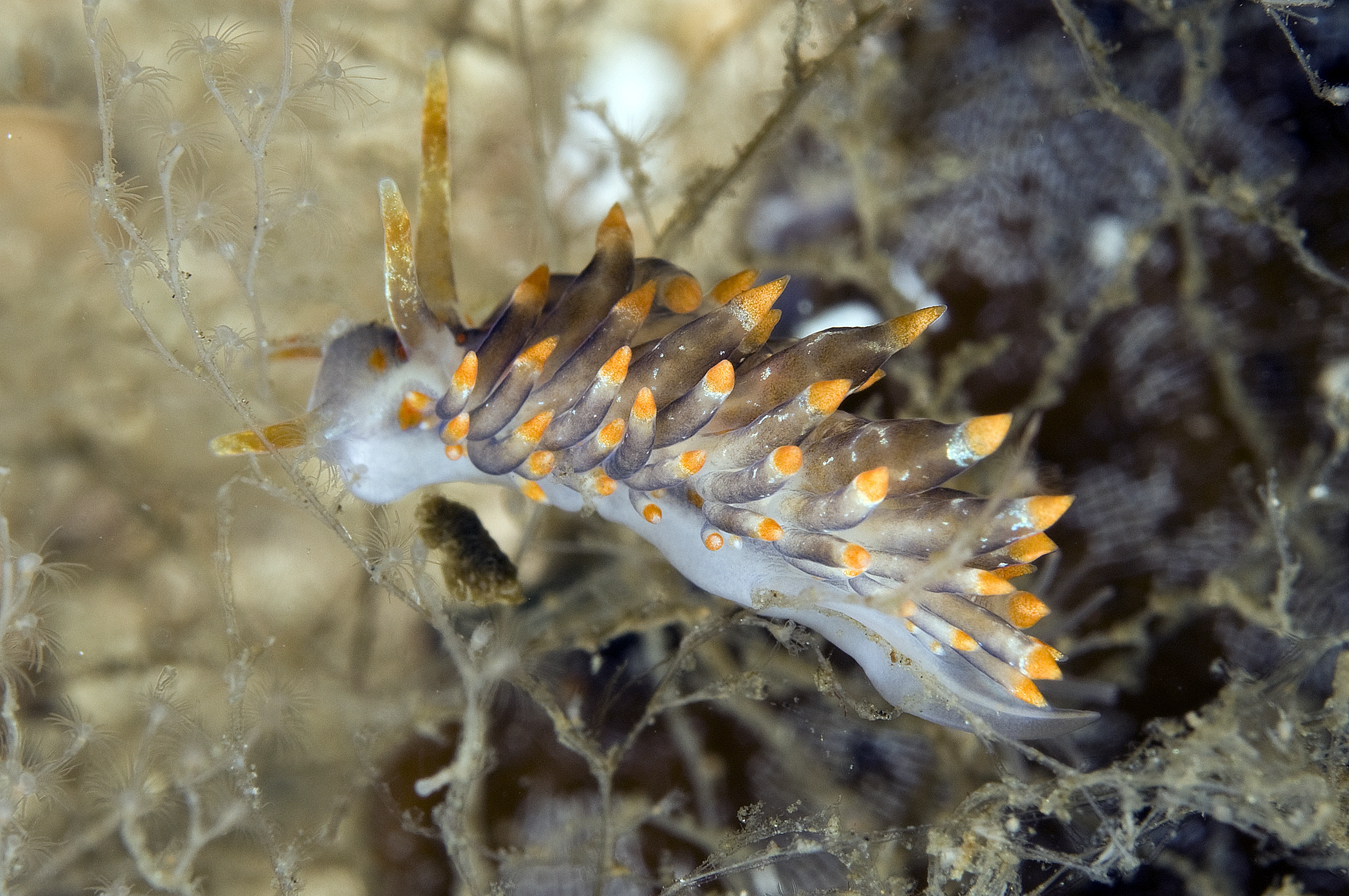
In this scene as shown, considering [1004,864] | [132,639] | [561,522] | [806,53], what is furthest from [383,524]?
[806,53]

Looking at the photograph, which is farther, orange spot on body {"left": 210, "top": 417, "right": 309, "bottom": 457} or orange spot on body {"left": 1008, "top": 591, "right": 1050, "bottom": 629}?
orange spot on body {"left": 210, "top": 417, "right": 309, "bottom": 457}

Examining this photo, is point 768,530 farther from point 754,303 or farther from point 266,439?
point 266,439

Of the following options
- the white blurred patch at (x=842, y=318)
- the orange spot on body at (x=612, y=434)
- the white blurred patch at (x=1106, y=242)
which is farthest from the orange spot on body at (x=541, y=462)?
the white blurred patch at (x=1106, y=242)

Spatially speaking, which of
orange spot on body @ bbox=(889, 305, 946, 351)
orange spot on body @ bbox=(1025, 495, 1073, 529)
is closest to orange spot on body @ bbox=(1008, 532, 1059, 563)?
orange spot on body @ bbox=(1025, 495, 1073, 529)

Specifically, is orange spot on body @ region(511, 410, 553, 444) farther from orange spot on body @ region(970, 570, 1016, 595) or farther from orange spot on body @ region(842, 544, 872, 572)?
orange spot on body @ region(970, 570, 1016, 595)

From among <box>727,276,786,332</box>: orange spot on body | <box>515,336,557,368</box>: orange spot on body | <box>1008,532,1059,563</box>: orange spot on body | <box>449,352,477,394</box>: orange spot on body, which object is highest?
<box>727,276,786,332</box>: orange spot on body

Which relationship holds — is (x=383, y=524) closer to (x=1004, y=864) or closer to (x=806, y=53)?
(x=1004, y=864)

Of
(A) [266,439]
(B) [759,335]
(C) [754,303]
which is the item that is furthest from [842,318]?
(A) [266,439]
